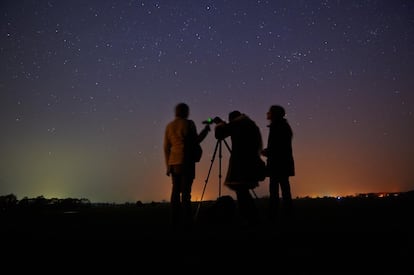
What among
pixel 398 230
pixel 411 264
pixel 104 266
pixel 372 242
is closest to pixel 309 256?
pixel 411 264

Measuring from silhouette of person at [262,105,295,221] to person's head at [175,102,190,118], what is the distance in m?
1.69

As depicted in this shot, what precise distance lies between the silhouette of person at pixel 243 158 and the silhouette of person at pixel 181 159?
0.54 meters

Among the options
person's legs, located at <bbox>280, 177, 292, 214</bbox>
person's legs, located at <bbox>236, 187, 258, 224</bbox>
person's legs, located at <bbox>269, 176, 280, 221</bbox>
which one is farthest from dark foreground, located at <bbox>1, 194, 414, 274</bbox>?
person's legs, located at <bbox>280, 177, 292, 214</bbox>

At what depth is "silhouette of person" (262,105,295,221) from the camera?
732cm

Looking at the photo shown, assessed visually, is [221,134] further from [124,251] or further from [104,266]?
[104,266]

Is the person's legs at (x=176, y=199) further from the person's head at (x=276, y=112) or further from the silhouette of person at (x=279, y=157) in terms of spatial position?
the person's head at (x=276, y=112)

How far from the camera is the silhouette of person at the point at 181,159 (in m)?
6.66

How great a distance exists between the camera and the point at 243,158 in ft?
22.1

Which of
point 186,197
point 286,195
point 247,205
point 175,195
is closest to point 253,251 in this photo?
point 247,205

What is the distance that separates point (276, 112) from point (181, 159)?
7.12 feet

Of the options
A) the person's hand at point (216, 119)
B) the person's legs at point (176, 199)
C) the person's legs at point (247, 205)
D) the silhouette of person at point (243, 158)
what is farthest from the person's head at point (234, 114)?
the person's legs at point (176, 199)

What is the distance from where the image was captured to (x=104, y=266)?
3340mm

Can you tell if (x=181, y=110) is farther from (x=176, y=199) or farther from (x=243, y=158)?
(x=176, y=199)

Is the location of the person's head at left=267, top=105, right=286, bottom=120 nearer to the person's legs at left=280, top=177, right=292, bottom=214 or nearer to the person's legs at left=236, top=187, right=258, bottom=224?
the person's legs at left=280, top=177, right=292, bottom=214
